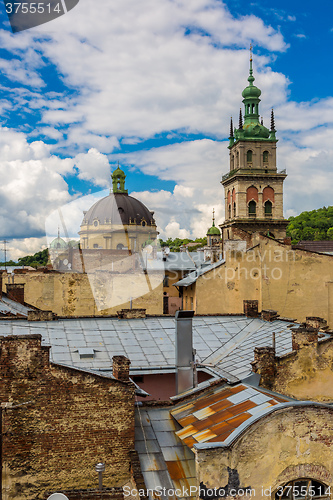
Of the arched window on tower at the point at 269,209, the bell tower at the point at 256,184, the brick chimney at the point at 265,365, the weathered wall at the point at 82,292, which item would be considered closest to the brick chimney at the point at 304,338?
the brick chimney at the point at 265,365

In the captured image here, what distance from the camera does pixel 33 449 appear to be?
36.4 feet

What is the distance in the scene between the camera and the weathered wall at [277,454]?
30.5 ft

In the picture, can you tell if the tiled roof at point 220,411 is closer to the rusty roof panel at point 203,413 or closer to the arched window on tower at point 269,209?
the rusty roof panel at point 203,413

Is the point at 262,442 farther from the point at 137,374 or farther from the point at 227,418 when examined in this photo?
the point at 137,374

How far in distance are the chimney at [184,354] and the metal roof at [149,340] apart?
76 centimetres

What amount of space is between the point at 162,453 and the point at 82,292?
21473mm

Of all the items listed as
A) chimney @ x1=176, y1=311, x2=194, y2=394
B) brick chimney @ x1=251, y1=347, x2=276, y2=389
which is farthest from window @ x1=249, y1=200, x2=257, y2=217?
brick chimney @ x1=251, y1=347, x2=276, y2=389

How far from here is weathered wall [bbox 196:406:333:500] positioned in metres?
9.30

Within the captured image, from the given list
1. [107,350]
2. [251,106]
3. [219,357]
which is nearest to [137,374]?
[107,350]

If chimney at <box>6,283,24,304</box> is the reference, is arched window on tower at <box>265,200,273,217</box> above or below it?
above

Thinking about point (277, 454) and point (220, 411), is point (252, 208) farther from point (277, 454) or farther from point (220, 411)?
point (277, 454)

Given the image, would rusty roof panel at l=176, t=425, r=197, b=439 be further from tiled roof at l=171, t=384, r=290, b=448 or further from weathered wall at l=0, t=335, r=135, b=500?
weathered wall at l=0, t=335, r=135, b=500

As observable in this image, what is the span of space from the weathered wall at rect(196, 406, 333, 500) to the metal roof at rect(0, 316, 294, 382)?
372 cm

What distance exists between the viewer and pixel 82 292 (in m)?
32.4
